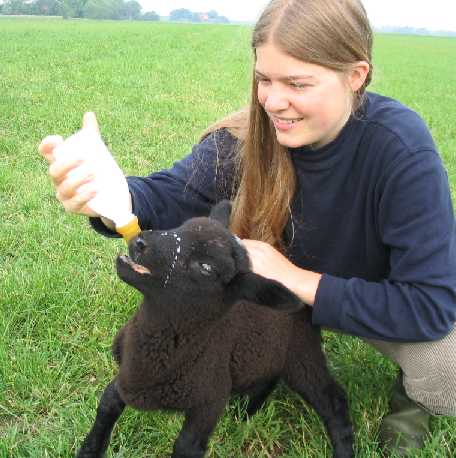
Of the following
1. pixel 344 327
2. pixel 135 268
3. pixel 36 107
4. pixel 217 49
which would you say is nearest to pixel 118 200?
pixel 135 268

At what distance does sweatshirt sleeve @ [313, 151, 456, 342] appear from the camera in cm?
264

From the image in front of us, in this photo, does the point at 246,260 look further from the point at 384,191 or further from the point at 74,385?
the point at 74,385

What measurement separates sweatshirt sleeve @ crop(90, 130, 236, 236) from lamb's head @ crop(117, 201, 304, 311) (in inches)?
29.1

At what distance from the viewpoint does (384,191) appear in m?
2.75

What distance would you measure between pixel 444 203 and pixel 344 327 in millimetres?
701

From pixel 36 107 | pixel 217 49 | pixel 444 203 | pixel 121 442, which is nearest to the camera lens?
pixel 444 203

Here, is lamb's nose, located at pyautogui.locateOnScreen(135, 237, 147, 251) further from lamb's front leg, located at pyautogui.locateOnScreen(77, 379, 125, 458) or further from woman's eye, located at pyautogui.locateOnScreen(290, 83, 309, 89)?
woman's eye, located at pyautogui.locateOnScreen(290, 83, 309, 89)

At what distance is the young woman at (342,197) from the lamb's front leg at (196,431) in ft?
2.07

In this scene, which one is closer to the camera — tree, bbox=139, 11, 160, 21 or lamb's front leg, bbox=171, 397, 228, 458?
lamb's front leg, bbox=171, 397, 228, 458

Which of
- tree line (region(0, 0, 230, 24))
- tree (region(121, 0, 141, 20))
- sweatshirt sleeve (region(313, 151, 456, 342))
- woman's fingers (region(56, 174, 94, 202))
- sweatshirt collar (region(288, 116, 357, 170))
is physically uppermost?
woman's fingers (region(56, 174, 94, 202))

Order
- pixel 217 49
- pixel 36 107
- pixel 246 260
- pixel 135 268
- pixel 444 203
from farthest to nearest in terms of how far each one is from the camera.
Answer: pixel 217 49 → pixel 36 107 → pixel 444 203 → pixel 246 260 → pixel 135 268

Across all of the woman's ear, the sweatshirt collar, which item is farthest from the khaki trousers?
the woman's ear

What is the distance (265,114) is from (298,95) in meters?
0.43

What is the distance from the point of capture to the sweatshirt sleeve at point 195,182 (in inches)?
126
